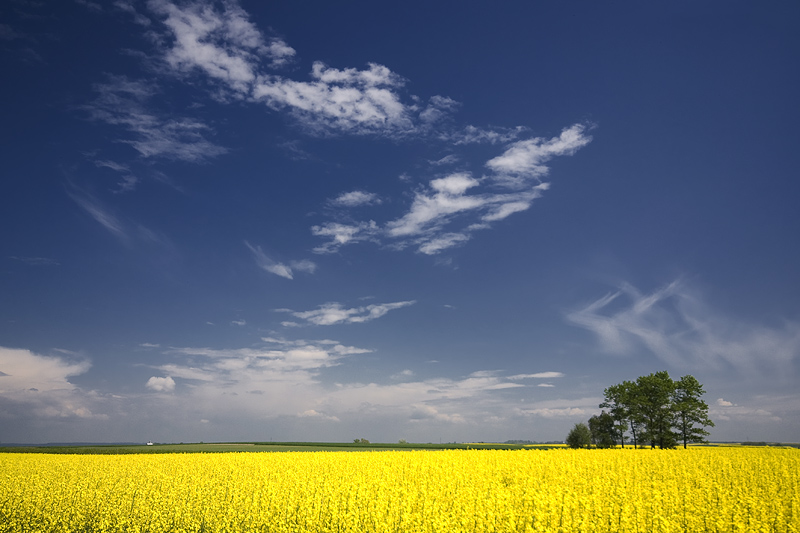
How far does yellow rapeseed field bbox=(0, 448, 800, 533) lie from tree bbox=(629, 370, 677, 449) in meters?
50.3

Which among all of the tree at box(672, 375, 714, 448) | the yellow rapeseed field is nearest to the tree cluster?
the tree at box(672, 375, 714, 448)

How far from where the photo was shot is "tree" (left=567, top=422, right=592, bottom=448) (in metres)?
98.5

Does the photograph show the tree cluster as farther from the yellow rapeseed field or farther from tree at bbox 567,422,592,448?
the yellow rapeseed field

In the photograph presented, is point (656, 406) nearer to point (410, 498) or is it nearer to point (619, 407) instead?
point (619, 407)

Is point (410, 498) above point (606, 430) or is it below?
above

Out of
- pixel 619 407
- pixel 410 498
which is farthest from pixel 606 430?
pixel 410 498

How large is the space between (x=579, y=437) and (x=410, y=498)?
318 feet

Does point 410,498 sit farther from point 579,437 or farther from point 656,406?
point 579,437

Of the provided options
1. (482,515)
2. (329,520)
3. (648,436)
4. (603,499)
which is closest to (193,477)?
(329,520)

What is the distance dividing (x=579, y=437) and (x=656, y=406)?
25431mm

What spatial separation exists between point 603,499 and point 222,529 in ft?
46.1

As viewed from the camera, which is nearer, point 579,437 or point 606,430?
point 606,430

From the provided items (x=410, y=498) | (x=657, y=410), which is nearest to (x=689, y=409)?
(x=657, y=410)

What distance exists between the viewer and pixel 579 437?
99.8m
